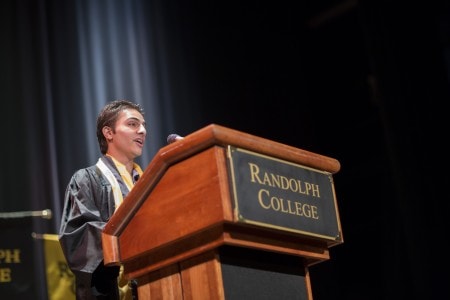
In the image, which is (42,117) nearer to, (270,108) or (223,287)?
(270,108)

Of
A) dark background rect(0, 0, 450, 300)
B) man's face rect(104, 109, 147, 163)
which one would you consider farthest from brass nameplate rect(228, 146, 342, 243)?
dark background rect(0, 0, 450, 300)

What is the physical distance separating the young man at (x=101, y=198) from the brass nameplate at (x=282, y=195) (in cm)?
61

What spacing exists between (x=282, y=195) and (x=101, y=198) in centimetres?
78

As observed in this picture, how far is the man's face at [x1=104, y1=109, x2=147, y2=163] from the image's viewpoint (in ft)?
8.67

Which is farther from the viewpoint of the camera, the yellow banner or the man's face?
the yellow banner

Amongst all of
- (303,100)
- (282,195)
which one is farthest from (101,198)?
(303,100)

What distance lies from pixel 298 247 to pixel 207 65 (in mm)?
2380

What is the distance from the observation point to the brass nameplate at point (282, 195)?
173 centimetres

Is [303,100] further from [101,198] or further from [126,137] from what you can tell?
[101,198]

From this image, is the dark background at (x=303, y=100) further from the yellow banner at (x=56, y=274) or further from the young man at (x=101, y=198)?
the young man at (x=101, y=198)

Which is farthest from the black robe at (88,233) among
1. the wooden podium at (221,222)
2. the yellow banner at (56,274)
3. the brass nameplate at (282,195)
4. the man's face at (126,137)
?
the yellow banner at (56,274)

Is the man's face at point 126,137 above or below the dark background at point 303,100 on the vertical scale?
below

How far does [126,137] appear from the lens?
264 cm

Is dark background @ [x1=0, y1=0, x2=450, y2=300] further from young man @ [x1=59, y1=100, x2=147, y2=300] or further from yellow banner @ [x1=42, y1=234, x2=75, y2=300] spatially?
young man @ [x1=59, y1=100, x2=147, y2=300]
